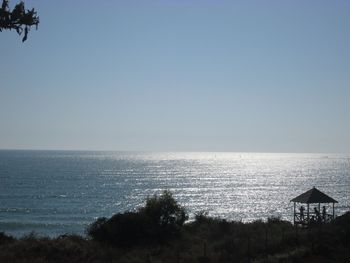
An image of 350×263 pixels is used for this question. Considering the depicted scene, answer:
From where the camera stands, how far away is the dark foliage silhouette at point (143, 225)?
26.7 meters

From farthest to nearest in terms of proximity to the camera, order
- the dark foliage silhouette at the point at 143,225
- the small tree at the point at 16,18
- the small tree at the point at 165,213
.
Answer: the small tree at the point at 165,213
the dark foliage silhouette at the point at 143,225
the small tree at the point at 16,18

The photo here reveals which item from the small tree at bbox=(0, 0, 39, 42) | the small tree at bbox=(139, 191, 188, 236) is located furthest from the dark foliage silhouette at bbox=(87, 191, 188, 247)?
the small tree at bbox=(0, 0, 39, 42)

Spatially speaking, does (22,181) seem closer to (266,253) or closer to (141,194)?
(141,194)

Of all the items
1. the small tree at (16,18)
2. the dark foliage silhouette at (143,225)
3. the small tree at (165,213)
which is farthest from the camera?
the small tree at (165,213)

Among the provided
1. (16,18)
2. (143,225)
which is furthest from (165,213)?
(16,18)

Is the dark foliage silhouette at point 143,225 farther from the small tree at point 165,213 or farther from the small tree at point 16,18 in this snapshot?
the small tree at point 16,18

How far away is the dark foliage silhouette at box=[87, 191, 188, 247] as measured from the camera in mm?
26734

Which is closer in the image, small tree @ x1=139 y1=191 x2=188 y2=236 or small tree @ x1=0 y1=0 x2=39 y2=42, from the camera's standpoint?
small tree @ x1=0 y1=0 x2=39 y2=42

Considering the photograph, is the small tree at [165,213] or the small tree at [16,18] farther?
the small tree at [165,213]

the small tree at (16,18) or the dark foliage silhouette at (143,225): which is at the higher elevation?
the small tree at (16,18)

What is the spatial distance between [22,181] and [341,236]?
106 metres

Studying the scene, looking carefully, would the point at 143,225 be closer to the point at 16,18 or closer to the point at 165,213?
the point at 165,213

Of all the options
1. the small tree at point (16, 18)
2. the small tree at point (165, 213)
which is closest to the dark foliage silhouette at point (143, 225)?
the small tree at point (165, 213)

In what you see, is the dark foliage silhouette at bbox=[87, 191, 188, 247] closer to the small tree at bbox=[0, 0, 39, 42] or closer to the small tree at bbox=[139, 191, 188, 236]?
the small tree at bbox=[139, 191, 188, 236]
